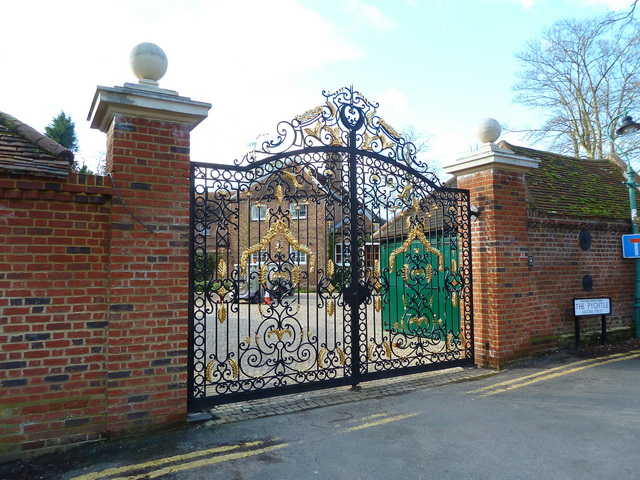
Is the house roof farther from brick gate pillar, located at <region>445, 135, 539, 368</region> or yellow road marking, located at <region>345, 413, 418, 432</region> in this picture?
brick gate pillar, located at <region>445, 135, 539, 368</region>

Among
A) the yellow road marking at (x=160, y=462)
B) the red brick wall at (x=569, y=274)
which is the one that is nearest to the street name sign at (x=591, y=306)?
the red brick wall at (x=569, y=274)

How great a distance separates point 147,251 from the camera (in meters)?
4.35

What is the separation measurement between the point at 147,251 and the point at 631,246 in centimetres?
868

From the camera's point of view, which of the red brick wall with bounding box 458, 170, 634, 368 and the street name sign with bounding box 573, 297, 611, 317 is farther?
the street name sign with bounding box 573, 297, 611, 317

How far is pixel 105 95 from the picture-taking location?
4.25m

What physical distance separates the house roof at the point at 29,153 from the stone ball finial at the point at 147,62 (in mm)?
1101

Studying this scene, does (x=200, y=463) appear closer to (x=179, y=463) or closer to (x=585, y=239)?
(x=179, y=463)

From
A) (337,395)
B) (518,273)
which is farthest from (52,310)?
(518,273)

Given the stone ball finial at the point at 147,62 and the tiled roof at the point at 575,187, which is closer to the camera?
the stone ball finial at the point at 147,62

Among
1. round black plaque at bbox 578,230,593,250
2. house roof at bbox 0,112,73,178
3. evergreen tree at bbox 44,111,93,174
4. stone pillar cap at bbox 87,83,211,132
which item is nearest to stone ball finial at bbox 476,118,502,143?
round black plaque at bbox 578,230,593,250

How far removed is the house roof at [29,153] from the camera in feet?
12.7

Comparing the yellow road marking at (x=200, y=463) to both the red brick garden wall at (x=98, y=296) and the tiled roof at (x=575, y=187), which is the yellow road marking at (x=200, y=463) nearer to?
the red brick garden wall at (x=98, y=296)

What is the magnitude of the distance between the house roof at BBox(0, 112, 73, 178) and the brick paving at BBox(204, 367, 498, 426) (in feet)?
9.40

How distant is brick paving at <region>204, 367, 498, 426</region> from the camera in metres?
4.91
